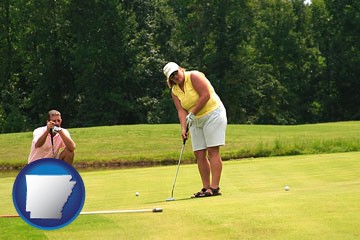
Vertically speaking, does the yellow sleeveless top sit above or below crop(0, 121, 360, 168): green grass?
above

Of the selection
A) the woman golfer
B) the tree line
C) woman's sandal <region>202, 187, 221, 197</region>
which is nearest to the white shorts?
the woman golfer

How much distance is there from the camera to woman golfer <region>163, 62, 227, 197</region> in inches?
363

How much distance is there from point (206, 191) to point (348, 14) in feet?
160

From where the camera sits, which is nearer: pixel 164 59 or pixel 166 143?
pixel 166 143

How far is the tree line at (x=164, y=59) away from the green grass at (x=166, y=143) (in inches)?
651

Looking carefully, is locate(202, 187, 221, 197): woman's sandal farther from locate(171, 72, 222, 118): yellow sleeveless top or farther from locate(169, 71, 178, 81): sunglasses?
locate(169, 71, 178, 81): sunglasses

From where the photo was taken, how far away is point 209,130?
9.34m

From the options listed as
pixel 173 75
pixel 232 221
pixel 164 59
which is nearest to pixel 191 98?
pixel 173 75

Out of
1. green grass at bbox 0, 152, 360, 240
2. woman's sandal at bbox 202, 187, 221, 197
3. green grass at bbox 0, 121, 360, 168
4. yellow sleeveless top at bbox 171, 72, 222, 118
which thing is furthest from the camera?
green grass at bbox 0, 121, 360, 168

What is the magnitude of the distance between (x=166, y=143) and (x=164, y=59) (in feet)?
73.4

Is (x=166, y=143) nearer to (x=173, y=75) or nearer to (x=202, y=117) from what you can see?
(x=202, y=117)

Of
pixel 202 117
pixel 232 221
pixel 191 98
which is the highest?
pixel 191 98

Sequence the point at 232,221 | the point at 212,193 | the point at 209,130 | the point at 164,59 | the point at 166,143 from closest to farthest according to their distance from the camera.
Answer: the point at 232,221 < the point at 212,193 < the point at 209,130 < the point at 166,143 < the point at 164,59

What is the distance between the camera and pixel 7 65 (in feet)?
173
